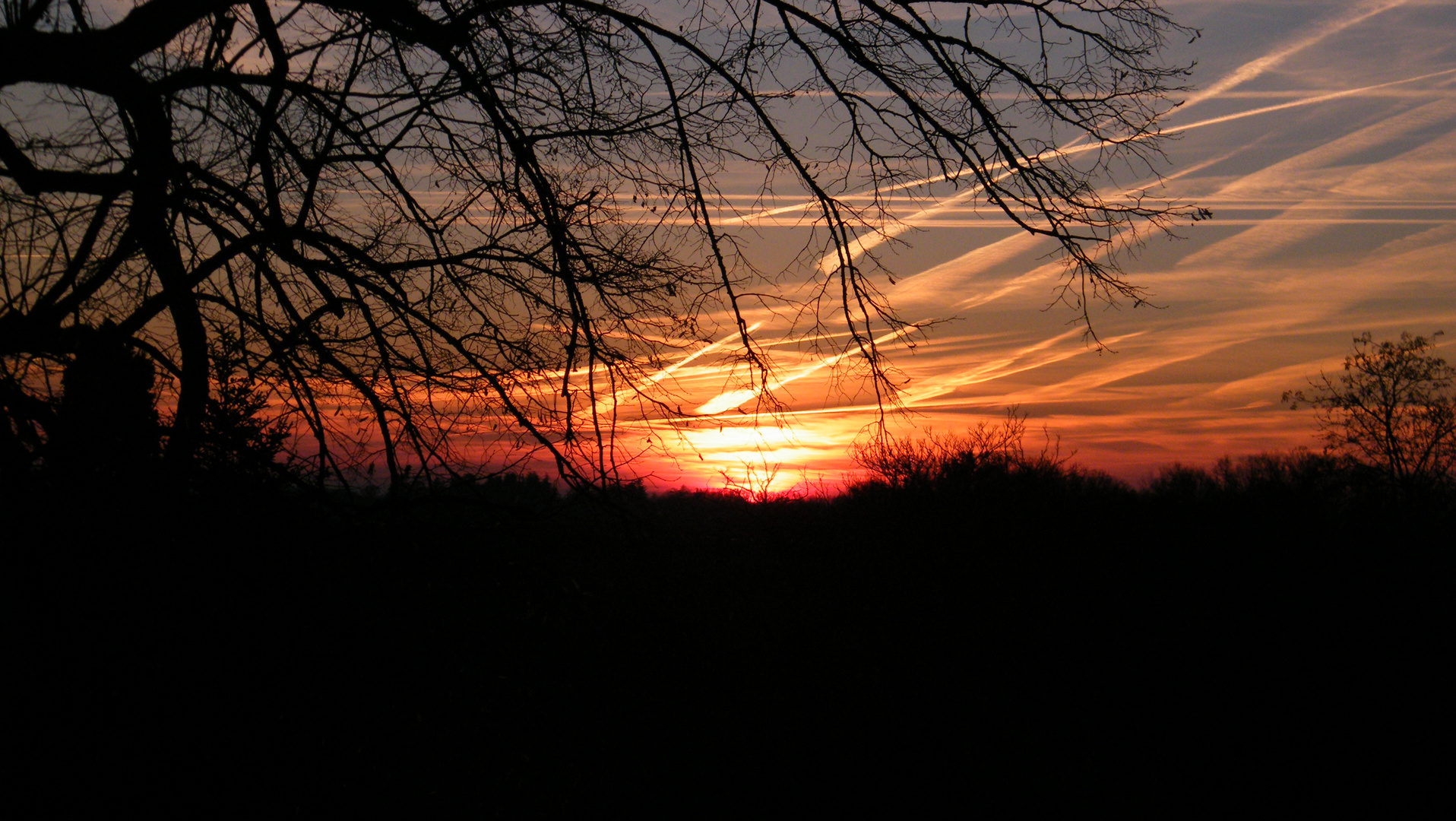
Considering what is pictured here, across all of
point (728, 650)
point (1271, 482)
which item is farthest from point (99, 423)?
point (1271, 482)

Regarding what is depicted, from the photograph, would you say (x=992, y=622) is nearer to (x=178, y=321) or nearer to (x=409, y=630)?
(x=409, y=630)

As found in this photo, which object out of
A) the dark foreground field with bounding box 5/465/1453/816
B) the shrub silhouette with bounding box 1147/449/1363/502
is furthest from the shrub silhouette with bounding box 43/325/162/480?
the shrub silhouette with bounding box 1147/449/1363/502

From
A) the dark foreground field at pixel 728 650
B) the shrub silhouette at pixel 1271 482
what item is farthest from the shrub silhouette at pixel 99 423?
the shrub silhouette at pixel 1271 482

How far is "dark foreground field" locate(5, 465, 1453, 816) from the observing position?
4.04 meters

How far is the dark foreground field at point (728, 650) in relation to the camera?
4.04 metres

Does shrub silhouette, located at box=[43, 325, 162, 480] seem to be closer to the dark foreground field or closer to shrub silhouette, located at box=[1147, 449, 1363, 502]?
the dark foreground field

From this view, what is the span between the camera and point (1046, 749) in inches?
579

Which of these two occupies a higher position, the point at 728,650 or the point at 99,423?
the point at 99,423

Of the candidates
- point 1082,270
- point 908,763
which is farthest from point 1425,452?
point 1082,270

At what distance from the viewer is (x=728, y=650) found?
15.7 m

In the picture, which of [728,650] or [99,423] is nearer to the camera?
[99,423]

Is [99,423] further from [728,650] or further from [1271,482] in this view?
[1271,482]

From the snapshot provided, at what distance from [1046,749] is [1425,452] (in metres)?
21.5

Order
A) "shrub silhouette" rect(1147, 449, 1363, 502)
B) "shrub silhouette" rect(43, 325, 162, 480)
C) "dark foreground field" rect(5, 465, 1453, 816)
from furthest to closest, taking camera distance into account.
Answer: "shrub silhouette" rect(1147, 449, 1363, 502) < "dark foreground field" rect(5, 465, 1453, 816) < "shrub silhouette" rect(43, 325, 162, 480)
